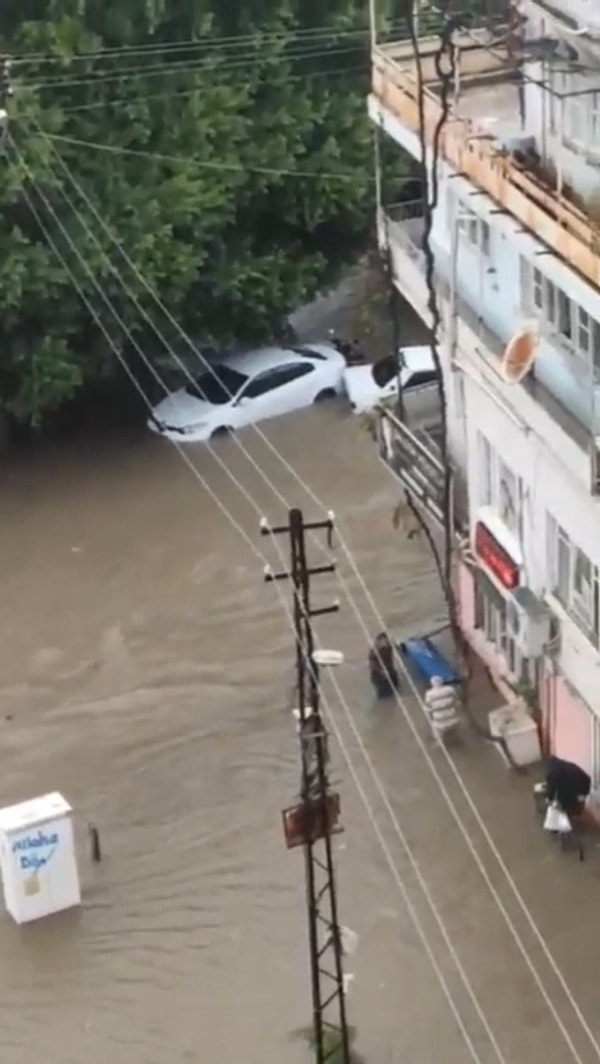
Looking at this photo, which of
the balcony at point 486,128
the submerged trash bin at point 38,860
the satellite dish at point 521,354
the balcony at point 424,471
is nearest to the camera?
the balcony at point 486,128

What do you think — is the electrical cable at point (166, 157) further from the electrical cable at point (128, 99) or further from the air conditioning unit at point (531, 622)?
the air conditioning unit at point (531, 622)

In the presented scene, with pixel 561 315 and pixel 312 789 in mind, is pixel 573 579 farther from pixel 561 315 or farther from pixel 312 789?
pixel 312 789

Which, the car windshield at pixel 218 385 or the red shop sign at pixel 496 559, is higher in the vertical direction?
the red shop sign at pixel 496 559

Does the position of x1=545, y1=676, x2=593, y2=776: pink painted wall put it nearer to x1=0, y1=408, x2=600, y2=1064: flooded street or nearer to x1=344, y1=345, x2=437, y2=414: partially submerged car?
x1=0, y1=408, x2=600, y2=1064: flooded street

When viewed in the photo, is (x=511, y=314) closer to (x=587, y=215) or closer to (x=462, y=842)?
(x=587, y=215)

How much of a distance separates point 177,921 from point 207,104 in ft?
40.6

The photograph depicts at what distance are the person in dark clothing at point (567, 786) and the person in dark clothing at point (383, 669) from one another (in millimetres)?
3106

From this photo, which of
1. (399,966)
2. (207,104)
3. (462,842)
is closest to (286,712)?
(462,842)

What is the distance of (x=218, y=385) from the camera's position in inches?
1160

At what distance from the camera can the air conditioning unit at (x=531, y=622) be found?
19734 millimetres

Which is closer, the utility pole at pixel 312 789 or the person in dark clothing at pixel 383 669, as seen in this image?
the utility pole at pixel 312 789

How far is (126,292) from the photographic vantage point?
87.6 ft

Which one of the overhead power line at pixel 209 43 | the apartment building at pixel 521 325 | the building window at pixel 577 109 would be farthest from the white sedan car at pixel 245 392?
the building window at pixel 577 109

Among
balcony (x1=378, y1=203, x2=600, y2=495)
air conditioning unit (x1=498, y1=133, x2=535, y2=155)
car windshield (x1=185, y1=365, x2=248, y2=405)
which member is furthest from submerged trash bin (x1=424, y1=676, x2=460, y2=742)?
car windshield (x1=185, y1=365, x2=248, y2=405)
